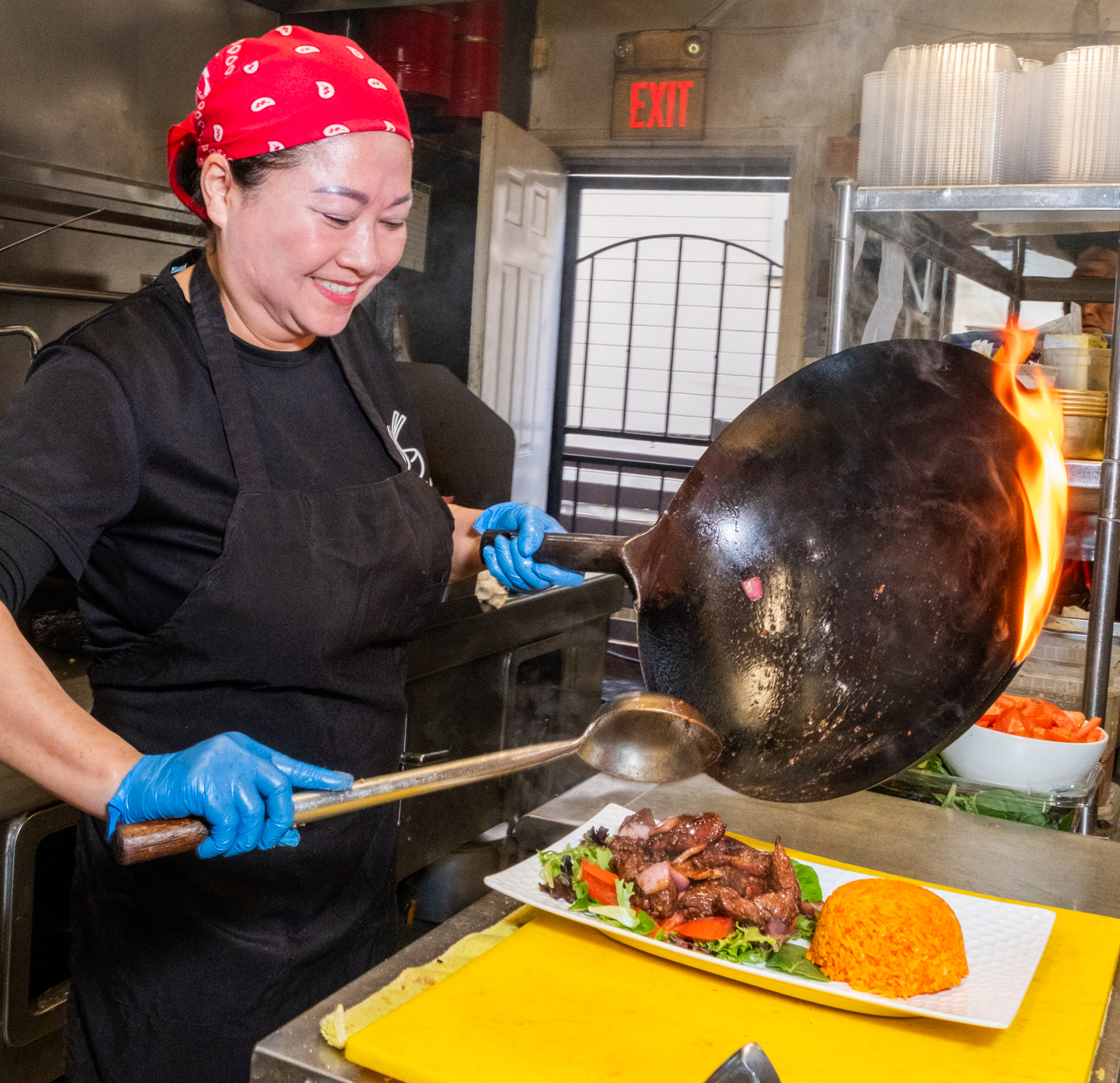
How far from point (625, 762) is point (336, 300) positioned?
23.5 inches

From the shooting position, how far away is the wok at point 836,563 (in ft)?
3.80

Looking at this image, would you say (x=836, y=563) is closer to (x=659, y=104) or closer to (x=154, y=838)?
(x=154, y=838)

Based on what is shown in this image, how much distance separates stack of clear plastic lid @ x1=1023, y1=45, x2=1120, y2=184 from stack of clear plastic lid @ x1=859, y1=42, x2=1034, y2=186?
1.3 inches

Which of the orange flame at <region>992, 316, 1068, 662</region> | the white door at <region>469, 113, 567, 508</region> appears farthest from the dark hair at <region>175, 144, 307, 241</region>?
the white door at <region>469, 113, 567, 508</region>

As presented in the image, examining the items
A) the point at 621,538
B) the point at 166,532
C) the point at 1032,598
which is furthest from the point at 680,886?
the point at 166,532

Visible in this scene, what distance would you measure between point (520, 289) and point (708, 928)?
4180mm

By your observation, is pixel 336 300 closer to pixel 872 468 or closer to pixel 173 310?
pixel 173 310

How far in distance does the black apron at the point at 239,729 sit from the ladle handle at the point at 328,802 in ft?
1.31

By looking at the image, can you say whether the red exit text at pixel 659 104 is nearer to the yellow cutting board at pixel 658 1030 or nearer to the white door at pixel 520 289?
the white door at pixel 520 289

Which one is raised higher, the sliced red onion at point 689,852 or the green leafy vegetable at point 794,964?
the sliced red onion at point 689,852

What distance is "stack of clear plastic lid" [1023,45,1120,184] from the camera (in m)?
1.85

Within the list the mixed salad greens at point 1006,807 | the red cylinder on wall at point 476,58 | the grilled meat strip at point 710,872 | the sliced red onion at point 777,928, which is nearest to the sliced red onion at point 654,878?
the grilled meat strip at point 710,872

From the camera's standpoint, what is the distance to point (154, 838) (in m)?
0.81

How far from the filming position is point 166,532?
48.7 inches
